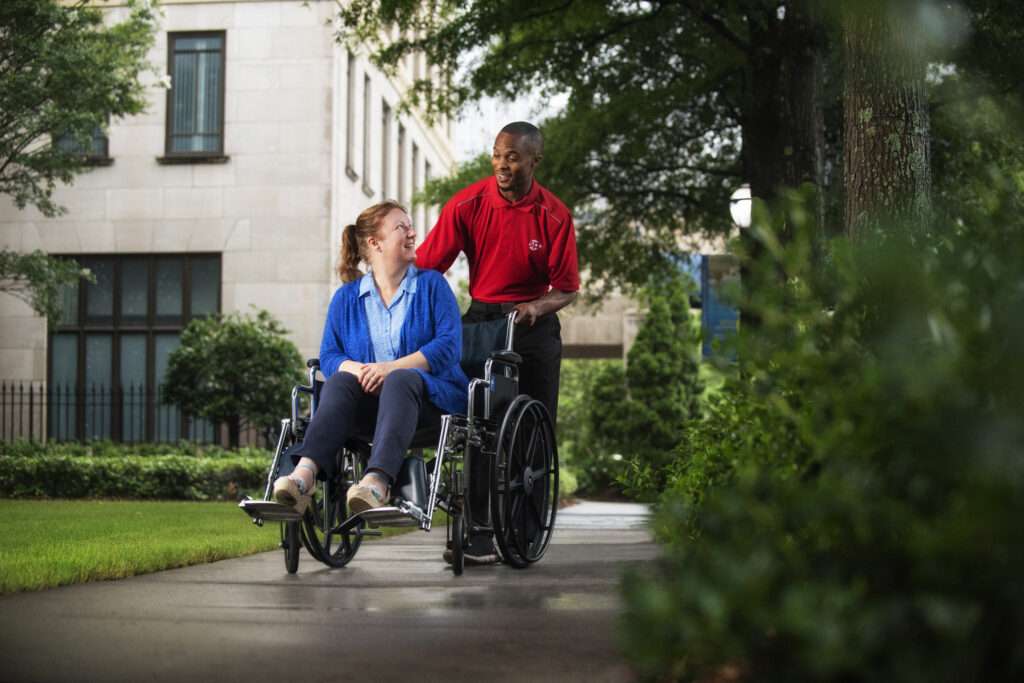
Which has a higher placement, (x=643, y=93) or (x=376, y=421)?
(x=643, y=93)

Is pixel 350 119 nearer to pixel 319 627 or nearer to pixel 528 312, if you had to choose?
pixel 528 312

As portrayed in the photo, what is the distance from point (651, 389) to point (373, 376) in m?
24.6

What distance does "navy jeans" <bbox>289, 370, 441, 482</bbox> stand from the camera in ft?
15.8

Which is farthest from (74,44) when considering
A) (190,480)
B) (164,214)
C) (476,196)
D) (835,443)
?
(835,443)

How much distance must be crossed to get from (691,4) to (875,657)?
1221cm

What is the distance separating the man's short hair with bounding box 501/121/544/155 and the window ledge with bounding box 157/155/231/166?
57.4 ft

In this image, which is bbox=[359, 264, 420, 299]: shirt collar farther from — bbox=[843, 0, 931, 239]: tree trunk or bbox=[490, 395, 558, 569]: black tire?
bbox=[843, 0, 931, 239]: tree trunk

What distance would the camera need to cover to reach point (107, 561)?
5223mm

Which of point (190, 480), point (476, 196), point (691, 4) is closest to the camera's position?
point (476, 196)

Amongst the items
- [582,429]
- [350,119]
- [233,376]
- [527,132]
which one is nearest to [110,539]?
[527,132]

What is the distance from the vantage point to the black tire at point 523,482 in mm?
5324

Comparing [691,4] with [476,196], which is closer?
[476,196]

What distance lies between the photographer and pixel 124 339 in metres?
22.6

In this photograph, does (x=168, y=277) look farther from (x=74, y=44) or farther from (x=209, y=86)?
(x=74, y=44)
